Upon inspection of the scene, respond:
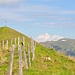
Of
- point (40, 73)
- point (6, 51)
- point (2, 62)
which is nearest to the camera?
point (40, 73)

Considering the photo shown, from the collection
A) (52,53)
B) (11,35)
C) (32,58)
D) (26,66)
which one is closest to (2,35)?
(11,35)

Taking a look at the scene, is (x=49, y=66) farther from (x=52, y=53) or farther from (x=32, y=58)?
(x=52, y=53)

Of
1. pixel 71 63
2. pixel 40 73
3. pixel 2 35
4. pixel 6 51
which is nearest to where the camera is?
pixel 40 73

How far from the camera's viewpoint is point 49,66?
46.4 m

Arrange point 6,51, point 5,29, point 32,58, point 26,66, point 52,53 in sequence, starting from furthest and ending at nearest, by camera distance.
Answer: point 5,29 → point 52,53 → point 6,51 → point 32,58 → point 26,66

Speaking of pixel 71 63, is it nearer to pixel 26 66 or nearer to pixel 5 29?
pixel 26 66

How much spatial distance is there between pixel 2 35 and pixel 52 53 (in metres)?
29.5

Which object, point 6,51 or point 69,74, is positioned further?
point 6,51

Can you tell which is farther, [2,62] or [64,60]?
[64,60]

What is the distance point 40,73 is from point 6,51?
24.9 m

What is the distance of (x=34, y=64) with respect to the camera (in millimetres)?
45594

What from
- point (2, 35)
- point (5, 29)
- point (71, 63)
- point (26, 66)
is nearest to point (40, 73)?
point (26, 66)

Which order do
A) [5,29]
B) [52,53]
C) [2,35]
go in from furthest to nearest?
[5,29] → [2,35] → [52,53]

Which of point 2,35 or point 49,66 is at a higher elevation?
point 2,35
